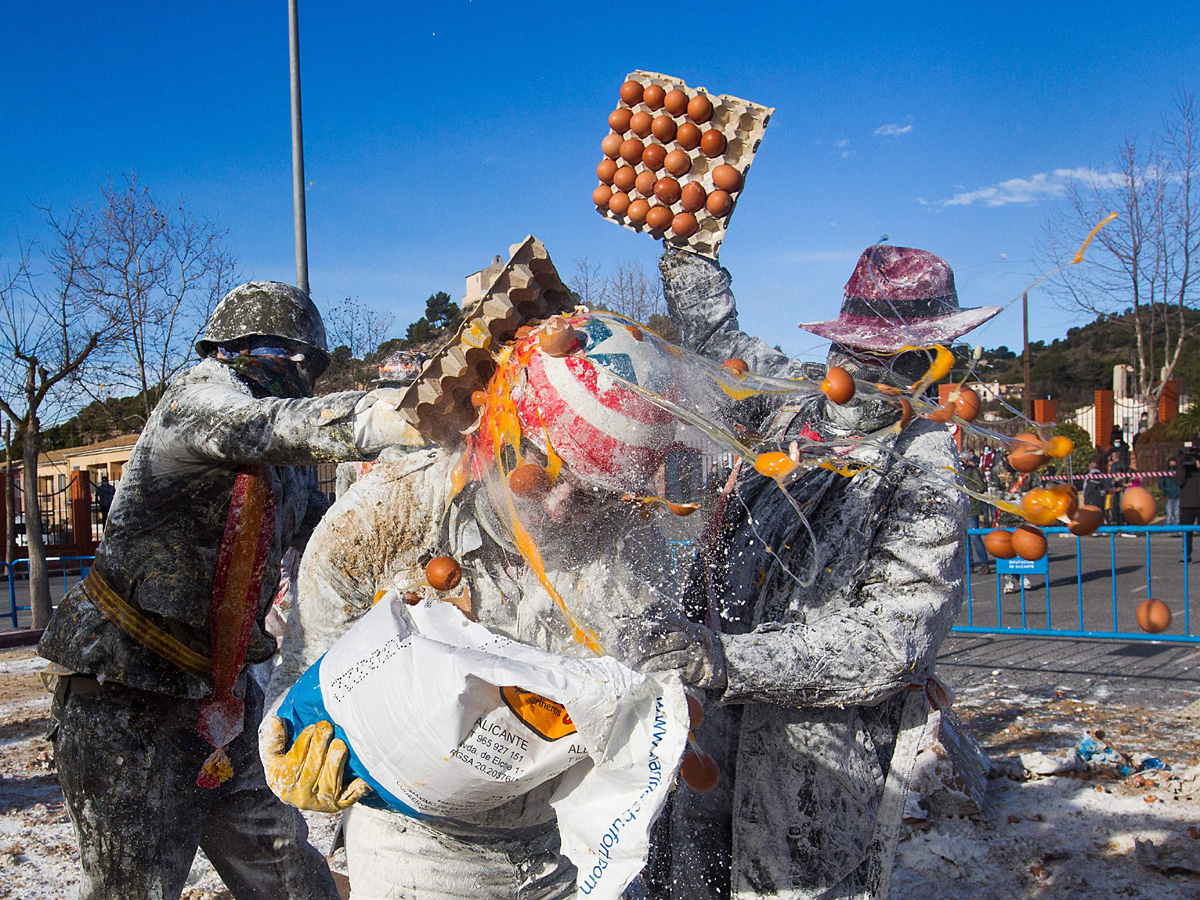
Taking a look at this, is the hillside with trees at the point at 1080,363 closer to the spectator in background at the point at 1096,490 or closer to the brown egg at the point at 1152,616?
the spectator in background at the point at 1096,490

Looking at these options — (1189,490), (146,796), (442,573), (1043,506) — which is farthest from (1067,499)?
(1189,490)

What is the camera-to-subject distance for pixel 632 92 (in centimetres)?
275

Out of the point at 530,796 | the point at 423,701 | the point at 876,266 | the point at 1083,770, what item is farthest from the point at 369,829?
the point at 1083,770

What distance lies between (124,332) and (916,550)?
10057 millimetres

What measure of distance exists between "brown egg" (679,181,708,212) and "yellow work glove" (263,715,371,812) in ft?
5.77

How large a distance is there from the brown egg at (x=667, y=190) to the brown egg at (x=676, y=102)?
0.22 m

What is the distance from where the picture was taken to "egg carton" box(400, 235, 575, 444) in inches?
68.0

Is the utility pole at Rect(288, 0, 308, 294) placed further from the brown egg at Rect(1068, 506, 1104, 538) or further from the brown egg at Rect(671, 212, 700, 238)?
the brown egg at Rect(1068, 506, 1104, 538)

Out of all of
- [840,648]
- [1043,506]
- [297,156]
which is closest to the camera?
[1043,506]

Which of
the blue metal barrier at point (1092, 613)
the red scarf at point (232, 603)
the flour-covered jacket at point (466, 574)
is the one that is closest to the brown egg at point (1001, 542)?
the flour-covered jacket at point (466, 574)

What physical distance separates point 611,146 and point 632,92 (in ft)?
0.56

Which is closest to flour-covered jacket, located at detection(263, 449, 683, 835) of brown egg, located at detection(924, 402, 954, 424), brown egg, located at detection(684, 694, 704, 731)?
brown egg, located at detection(684, 694, 704, 731)

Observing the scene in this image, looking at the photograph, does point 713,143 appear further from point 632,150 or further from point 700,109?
point 632,150

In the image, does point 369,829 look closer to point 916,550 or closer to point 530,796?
point 530,796
